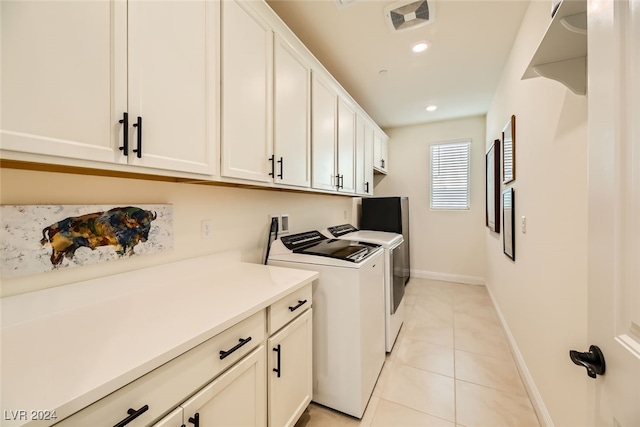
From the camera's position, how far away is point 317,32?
2016 millimetres

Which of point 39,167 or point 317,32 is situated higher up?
point 317,32

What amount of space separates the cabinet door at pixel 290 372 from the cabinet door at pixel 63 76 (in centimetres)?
101

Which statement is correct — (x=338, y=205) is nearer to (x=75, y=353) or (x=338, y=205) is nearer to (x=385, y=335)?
(x=385, y=335)

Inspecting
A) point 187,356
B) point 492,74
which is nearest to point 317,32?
point 492,74

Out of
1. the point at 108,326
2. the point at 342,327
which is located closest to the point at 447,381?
the point at 342,327

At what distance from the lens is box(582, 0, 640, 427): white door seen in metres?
0.48

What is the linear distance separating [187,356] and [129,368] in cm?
18

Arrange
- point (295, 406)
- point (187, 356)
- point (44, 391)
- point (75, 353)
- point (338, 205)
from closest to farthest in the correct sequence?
1. point (44, 391)
2. point (75, 353)
3. point (187, 356)
4. point (295, 406)
5. point (338, 205)

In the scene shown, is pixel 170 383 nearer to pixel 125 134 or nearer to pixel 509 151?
pixel 125 134

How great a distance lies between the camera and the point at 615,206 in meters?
0.53

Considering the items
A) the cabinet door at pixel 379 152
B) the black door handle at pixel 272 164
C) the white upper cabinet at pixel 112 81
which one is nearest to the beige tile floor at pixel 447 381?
the black door handle at pixel 272 164

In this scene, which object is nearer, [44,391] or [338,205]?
[44,391]

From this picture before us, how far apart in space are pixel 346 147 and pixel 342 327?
1.77 metres

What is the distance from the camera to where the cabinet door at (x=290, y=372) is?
1163mm
